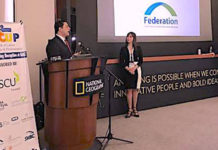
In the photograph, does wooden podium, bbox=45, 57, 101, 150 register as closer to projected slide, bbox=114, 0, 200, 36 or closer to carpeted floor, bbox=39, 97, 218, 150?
carpeted floor, bbox=39, 97, 218, 150

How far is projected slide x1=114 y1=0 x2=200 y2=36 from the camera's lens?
4.97 m

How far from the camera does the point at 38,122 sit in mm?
3229

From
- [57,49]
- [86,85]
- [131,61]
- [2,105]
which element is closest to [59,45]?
[57,49]

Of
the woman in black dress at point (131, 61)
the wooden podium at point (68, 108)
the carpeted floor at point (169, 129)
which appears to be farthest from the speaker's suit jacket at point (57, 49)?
the woman in black dress at point (131, 61)

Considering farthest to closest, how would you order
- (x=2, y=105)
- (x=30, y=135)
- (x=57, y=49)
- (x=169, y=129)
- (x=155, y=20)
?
1. (x=155, y=20)
2. (x=169, y=129)
3. (x=57, y=49)
4. (x=30, y=135)
5. (x=2, y=105)

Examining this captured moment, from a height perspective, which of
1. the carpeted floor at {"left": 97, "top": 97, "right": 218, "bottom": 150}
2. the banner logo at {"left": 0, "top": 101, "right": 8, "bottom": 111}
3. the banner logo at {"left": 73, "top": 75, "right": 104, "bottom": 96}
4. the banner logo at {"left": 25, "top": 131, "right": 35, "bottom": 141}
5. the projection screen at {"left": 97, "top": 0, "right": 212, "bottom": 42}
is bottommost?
the carpeted floor at {"left": 97, "top": 97, "right": 218, "bottom": 150}

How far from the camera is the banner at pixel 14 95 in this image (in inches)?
95.2

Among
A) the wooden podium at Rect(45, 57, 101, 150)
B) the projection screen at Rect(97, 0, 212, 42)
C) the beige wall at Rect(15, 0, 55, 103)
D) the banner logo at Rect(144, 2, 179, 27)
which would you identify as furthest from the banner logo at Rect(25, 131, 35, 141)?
the banner logo at Rect(144, 2, 179, 27)

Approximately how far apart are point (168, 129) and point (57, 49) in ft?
6.88

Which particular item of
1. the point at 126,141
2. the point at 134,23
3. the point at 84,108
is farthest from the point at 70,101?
the point at 134,23

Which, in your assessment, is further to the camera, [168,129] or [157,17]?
[157,17]

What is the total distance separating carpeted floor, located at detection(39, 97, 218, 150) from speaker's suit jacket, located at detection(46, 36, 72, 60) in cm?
118

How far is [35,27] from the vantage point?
3932mm

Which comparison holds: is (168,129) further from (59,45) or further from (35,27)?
(35,27)
